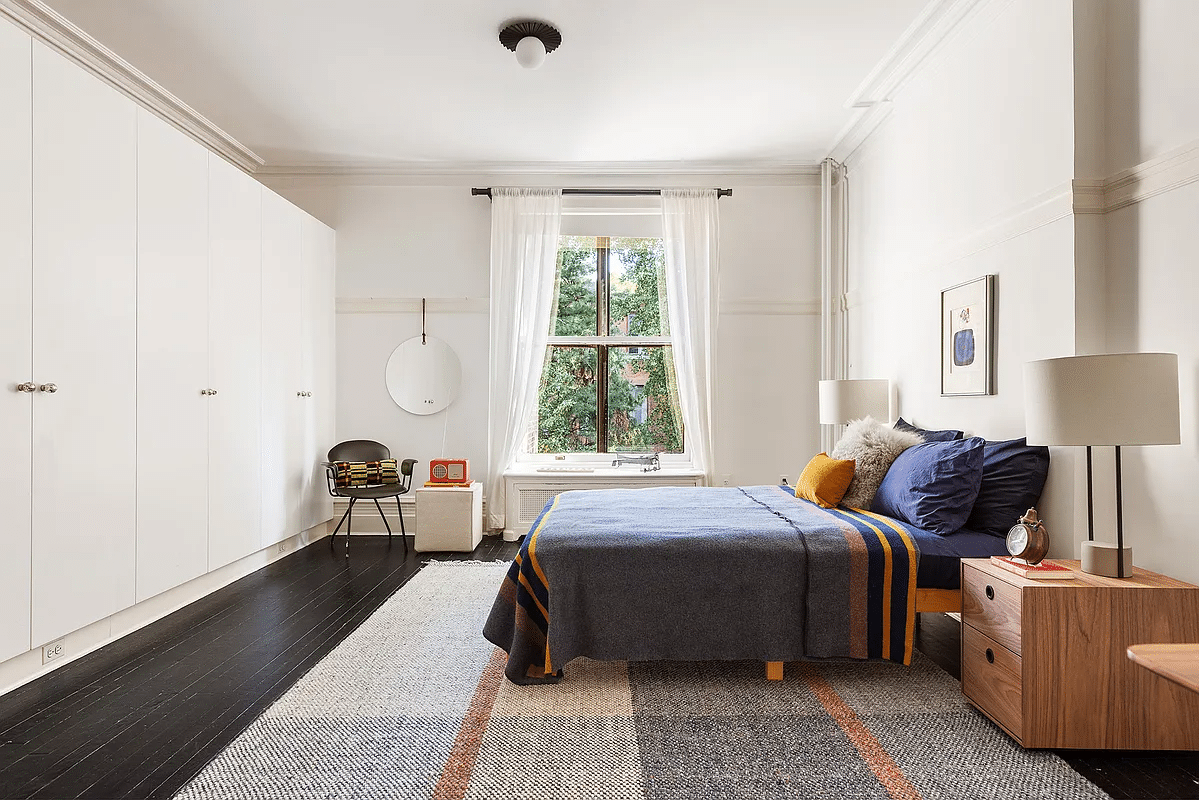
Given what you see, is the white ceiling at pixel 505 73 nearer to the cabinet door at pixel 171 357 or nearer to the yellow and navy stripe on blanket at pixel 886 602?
the cabinet door at pixel 171 357

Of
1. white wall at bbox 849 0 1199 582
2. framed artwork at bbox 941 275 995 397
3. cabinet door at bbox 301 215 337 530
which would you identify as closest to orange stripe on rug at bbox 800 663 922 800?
white wall at bbox 849 0 1199 582

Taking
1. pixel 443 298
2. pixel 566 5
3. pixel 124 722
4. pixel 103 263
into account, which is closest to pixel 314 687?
pixel 124 722

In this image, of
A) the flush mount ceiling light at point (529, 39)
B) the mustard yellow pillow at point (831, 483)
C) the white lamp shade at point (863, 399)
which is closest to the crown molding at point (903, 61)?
the white lamp shade at point (863, 399)

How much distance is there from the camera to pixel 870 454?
3508 millimetres

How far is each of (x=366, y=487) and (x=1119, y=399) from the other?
4.44 meters

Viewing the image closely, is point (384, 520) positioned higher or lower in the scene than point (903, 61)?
lower

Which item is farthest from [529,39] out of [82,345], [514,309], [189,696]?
[189,696]

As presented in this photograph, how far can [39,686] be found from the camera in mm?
2672

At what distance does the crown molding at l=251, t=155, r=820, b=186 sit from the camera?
568 cm

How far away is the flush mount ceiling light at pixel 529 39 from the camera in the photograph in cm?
357

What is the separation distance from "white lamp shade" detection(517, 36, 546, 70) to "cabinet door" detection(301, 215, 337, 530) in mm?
2363

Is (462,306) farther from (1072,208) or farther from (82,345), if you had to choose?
(1072,208)

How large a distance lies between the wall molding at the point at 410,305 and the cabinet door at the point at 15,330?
3.08 metres

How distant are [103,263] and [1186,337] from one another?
13.4 feet
